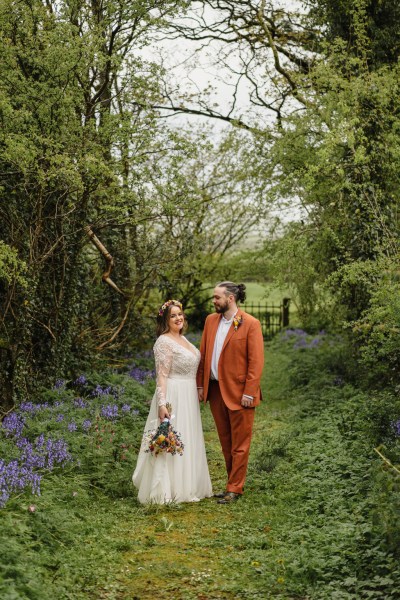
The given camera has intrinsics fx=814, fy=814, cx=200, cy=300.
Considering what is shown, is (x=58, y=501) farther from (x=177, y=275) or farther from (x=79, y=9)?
(x=177, y=275)

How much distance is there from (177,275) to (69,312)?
6.61 metres

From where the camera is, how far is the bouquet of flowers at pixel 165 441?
24.5 ft

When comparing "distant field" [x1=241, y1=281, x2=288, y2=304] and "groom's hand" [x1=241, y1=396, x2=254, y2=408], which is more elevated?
"distant field" [x1=241, y1=281, x2=288, y2=304]

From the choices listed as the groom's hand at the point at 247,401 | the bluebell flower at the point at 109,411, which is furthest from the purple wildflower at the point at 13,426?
the groom's hand at the point at 247,401

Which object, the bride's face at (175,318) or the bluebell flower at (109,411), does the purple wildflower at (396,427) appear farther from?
the bluebell flower at (109,411)

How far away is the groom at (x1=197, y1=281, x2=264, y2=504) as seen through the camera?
25.6 ft

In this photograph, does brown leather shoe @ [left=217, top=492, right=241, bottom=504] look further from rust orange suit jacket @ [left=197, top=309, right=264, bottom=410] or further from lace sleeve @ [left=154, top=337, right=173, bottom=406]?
lace sleeve @ [left=154, top=337, right=173, bottom=406]

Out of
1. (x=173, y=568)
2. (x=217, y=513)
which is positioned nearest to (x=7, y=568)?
(x=173, y=568)

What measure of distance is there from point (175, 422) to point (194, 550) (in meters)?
1.70

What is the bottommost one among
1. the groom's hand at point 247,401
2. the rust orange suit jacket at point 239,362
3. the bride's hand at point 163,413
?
the bride's hand at point 163,413

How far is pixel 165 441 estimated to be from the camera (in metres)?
7.48

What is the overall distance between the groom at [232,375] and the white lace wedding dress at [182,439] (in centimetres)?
19

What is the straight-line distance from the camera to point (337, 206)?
44.7ft

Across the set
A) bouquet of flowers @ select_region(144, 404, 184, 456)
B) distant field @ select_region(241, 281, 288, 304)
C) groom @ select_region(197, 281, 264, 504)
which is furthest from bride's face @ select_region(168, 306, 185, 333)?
distant field @ select_region(241, 281, 288, 304)
